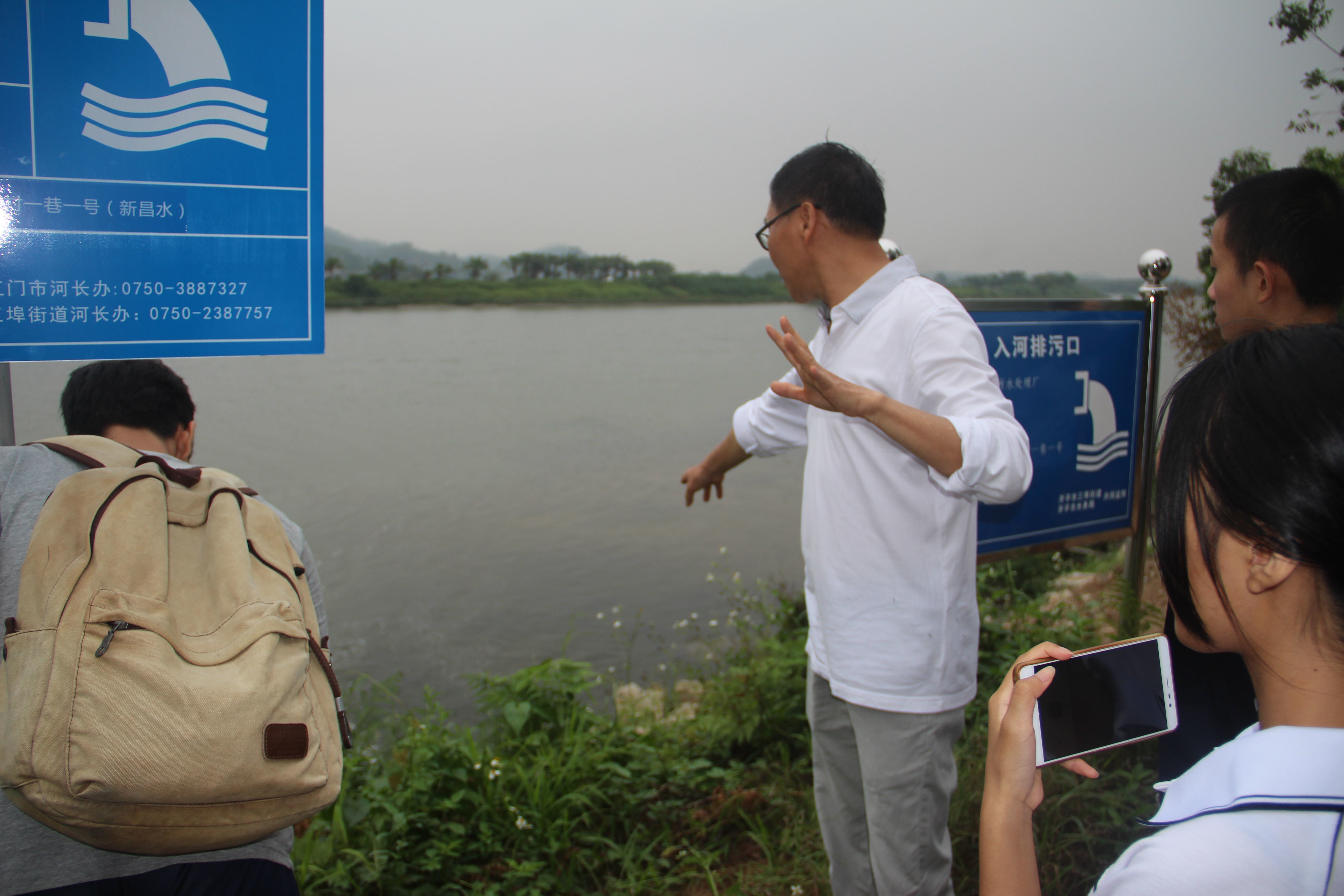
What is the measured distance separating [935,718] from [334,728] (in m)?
1.26

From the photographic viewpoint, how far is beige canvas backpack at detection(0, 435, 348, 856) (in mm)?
1098

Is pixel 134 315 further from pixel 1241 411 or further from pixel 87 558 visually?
pixel 1241 411

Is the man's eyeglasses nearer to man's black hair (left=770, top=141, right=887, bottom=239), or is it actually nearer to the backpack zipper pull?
man's black hair (left=770, top=141, right=887, bottom=239)

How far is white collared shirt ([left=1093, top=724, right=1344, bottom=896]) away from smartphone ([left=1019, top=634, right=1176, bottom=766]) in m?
0.23

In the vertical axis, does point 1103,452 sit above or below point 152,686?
above

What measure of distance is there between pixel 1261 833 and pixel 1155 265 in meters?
2.52

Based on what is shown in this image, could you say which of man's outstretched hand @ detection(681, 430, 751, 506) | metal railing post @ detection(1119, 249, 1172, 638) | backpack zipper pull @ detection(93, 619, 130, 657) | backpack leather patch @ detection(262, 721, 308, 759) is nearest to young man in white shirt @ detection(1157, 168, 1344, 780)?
metal railing post @ detection(1119, 249, 1172, 638)

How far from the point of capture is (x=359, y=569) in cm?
645

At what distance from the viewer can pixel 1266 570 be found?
2.66 feet

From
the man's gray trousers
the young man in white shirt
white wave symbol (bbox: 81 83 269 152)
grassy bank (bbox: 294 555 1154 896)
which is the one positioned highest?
white wave symbol (bbox: 81 83 269 152)

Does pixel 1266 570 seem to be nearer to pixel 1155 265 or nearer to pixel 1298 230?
pixel 1298 230

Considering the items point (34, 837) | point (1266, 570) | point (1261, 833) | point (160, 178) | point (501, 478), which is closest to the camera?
point (1261, 833)

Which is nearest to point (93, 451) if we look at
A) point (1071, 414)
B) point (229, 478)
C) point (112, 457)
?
point (112, 457)

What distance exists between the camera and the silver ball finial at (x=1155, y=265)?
274 cm
